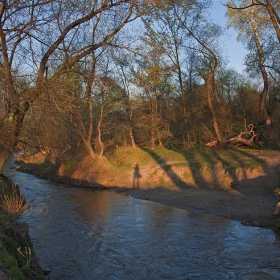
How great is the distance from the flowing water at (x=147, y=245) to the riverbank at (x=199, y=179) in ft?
4.93

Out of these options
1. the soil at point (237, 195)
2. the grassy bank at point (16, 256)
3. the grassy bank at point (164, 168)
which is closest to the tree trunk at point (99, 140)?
the grassy bank at point (164, 168)

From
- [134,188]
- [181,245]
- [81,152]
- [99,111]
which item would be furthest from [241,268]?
[81,152]

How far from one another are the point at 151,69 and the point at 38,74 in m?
3.38

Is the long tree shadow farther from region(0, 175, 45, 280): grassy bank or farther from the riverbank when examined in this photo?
region(0, 175, 45, 280): grassy bank

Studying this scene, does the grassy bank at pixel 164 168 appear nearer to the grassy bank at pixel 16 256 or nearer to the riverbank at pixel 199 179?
the riverbank at pixel 199 179

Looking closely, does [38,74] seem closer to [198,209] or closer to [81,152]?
[198,209]

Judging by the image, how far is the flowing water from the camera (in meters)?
8.88

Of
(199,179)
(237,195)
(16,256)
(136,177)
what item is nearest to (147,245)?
(16,256)

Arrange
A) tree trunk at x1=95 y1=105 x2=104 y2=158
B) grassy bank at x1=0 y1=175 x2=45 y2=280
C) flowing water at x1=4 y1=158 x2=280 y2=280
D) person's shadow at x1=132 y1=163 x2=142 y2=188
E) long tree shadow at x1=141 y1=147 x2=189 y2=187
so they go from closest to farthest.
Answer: grassy bank at x1=0 y1=175 x2=45 y2=280, flowing water at x1=4 y1=158 x2=280 y2=280, long tree shadow at x1=141 y1=147 x2=189 y2=187, person's shadow at x1=132 y1=163 x2=142 y2=188, tree trunk at x1=95 y1=105 x2=104 y2=158

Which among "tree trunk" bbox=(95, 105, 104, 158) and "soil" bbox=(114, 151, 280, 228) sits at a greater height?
"tree trunk" bbox=(95, 105, 104, 158)

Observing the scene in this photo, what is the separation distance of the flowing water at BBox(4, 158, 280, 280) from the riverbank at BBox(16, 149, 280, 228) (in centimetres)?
150

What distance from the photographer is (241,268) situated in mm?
9094

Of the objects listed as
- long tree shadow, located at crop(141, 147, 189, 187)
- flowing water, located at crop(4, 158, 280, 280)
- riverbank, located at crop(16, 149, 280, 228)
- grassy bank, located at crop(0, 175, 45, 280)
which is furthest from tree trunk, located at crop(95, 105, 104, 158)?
grassy bank, located at crop(0, 175, 45, 280)

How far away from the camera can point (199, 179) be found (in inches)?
893
